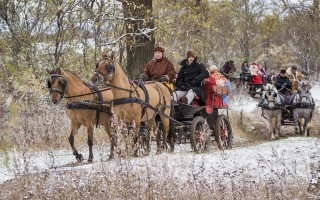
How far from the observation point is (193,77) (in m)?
12.1

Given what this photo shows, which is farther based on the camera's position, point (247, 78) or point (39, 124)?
point (247, 78)

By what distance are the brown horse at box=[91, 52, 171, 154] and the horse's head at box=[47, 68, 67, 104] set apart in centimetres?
81

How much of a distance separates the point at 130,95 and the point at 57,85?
4.37 ft

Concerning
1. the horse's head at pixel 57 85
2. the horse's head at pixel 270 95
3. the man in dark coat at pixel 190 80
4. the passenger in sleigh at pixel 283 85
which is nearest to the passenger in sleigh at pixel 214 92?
the man in dark coat at pixel 190 80

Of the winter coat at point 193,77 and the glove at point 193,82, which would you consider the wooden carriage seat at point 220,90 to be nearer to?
the winter coat at point 193,77

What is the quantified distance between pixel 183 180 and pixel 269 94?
10.9 meters

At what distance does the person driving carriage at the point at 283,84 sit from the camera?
59.8ft

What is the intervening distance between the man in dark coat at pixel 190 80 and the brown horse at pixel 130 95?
96cm

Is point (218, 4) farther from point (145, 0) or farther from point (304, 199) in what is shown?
point (304, 199)

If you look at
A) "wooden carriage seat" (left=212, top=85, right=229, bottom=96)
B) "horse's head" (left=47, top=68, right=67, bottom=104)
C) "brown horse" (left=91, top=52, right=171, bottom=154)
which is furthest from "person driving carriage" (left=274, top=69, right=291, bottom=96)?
"horse's head" (left=47, top=68, right=67, bottom=104)

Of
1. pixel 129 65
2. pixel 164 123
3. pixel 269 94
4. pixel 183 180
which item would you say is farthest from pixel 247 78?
pixel 183 180

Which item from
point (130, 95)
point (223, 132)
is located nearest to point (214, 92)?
point (223, 132)

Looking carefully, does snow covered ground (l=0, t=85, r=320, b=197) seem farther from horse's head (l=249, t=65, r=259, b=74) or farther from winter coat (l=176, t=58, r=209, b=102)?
horse's head (l=249, t=65, r=259, b=74)

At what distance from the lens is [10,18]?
15031 millimetres
